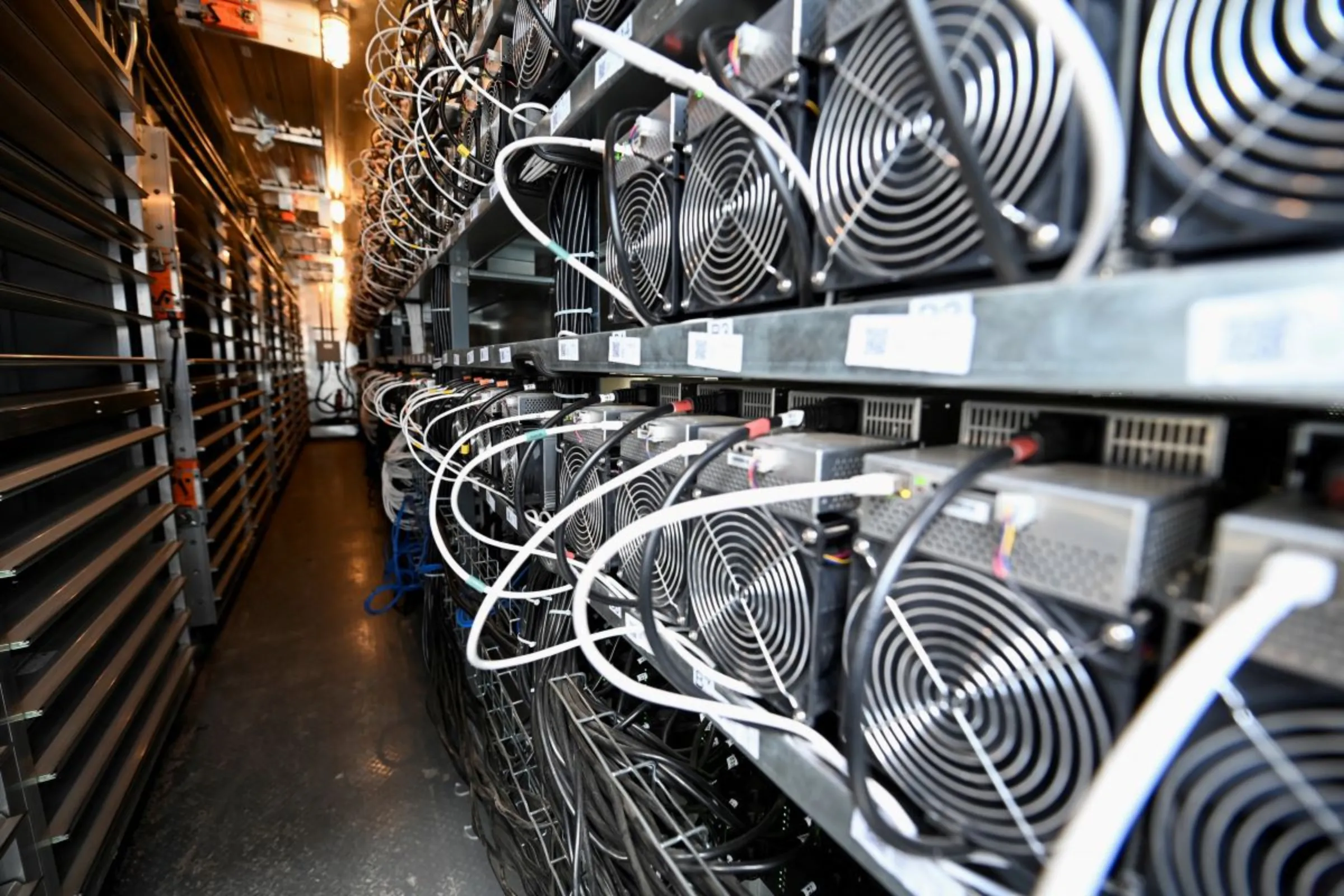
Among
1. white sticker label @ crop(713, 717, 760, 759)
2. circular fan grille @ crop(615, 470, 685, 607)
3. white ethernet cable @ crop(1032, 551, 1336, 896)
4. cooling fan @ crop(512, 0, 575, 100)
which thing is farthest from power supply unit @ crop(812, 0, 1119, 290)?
cooling fan @ crop(512, 0, 575, 100)

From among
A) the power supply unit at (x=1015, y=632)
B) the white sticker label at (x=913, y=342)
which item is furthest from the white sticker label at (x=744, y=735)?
the white sticker label at (x=913, y=342)

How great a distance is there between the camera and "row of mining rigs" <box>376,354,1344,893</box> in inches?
10.8

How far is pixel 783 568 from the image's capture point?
52cm

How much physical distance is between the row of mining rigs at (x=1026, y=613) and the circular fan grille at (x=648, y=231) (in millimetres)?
202

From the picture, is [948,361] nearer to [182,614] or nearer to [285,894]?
[285,894]

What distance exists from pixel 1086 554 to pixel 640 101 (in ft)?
3.03

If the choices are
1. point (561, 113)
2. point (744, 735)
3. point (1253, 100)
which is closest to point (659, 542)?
point (744, 735)

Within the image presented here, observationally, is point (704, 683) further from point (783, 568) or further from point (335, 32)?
point (335, 32)

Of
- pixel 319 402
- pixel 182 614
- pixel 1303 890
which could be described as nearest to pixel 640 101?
pixel 1303 890

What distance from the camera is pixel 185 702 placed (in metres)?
2.04

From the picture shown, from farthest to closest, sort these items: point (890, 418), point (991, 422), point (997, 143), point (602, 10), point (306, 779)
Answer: point (306, 779)
point (602, 10)
point (890, 418)
point (991, 422)
point (997, 143)

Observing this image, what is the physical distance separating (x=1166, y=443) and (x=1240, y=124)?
22 centimetres

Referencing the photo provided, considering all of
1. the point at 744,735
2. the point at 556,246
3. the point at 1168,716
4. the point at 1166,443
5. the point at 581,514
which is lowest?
the point at 744,735

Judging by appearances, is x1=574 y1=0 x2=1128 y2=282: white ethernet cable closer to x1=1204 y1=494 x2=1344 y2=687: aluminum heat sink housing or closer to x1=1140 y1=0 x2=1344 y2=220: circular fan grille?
A: x1=1140 y1=0 x2=1344 y2=220: circular fan grille
